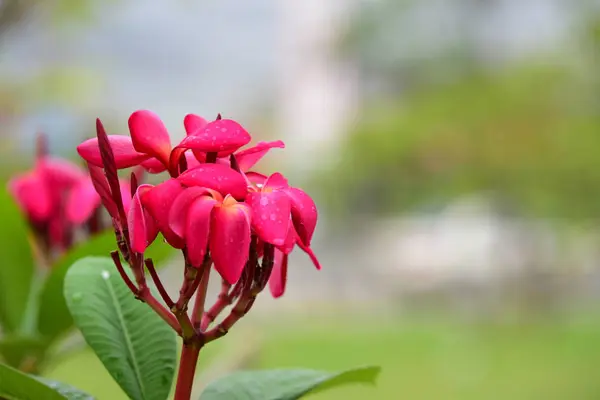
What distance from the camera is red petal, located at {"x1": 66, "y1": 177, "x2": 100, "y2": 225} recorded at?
0.44m

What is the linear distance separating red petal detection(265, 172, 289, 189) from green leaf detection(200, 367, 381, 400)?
78mm

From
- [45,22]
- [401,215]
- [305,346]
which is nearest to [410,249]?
[401,215]

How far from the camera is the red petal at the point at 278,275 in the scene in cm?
28

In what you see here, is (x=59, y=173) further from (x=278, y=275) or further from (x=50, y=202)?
(x=278, y=275)

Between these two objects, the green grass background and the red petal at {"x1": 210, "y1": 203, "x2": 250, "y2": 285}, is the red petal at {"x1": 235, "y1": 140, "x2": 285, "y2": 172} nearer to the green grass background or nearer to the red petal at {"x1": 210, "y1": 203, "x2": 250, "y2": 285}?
the red petal at {"x1": 210, "y1": 203, "x2": 250, "y2": 285}

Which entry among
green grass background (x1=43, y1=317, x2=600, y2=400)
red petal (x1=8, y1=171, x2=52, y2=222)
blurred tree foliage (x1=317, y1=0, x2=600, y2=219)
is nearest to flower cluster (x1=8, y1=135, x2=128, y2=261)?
red petal (x1=8, y1=171, x2=52, y2=222)

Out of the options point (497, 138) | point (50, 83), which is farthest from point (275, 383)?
point (497, 138)

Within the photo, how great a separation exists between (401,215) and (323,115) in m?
1.29

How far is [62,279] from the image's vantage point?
406mm

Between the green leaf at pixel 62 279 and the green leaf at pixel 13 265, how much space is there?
5 centimetres

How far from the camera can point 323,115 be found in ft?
21.7

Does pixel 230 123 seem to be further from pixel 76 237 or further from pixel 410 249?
pixel 410 249

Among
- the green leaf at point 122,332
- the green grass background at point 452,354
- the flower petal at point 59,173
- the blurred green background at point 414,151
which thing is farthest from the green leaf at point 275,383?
the blurred green background at point 414,151

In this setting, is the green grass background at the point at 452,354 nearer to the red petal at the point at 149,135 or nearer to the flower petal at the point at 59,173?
the flower petal at the point at 59,173
